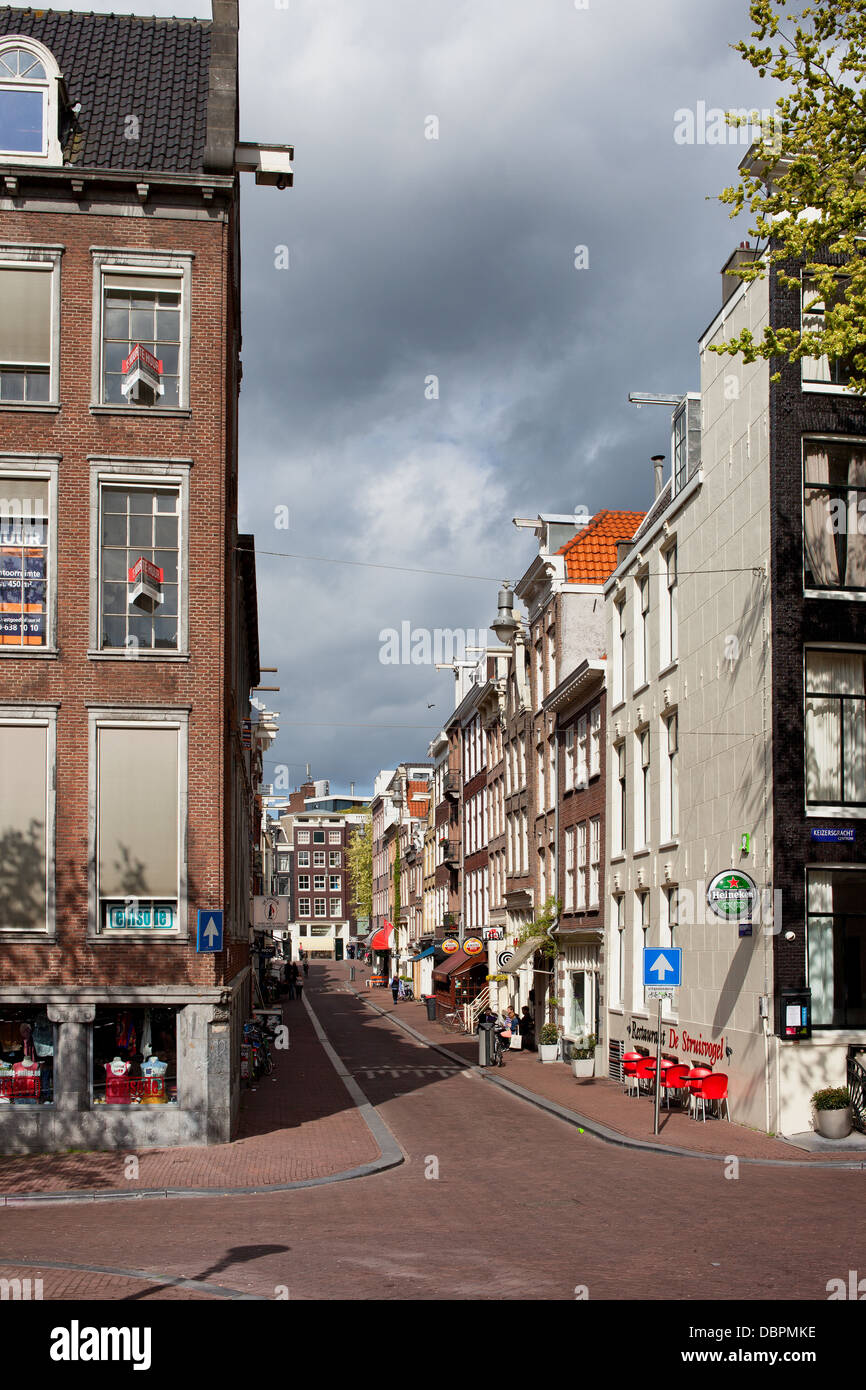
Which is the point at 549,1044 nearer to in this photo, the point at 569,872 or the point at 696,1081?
the point at 569,872

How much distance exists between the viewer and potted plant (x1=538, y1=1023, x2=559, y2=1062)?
3772cm

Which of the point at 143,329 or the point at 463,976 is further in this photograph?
the point at 463,976

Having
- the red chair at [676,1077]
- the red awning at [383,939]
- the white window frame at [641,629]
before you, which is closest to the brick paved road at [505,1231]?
the red chair at [676,1077]

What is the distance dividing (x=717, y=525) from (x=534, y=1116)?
11557 mm

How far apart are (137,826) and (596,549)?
2227 centimetres

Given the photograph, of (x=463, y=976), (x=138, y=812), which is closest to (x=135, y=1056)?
(x=138, y=812)

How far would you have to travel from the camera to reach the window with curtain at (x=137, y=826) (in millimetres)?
21469

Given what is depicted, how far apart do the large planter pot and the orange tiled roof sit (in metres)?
21.1

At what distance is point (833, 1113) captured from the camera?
2077cm

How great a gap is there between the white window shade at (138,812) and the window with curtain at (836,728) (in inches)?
406

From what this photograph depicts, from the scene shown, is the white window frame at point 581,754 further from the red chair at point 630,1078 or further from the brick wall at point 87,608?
the brick wall at point 87,608

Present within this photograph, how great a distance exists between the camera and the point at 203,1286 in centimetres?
1091
